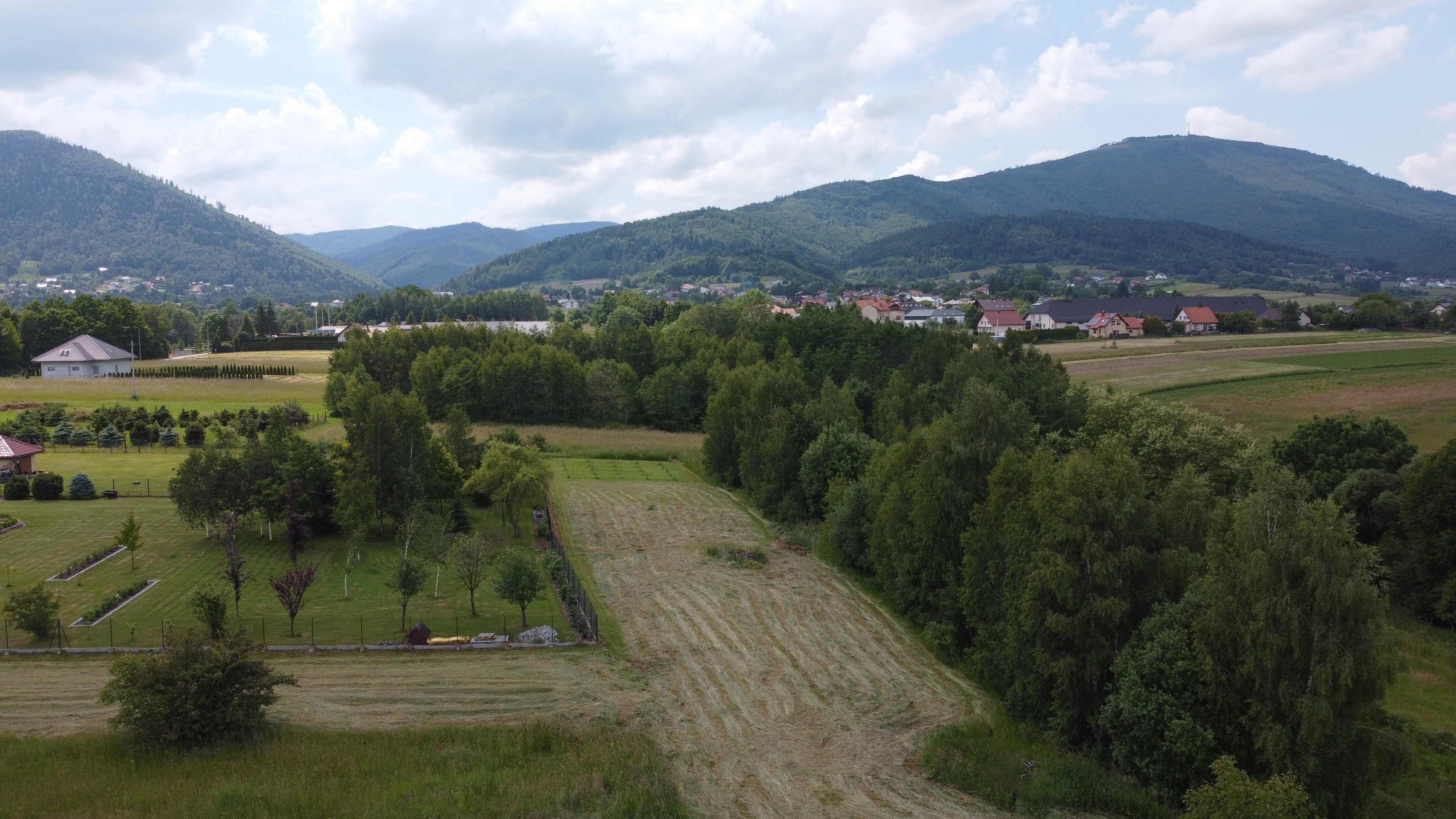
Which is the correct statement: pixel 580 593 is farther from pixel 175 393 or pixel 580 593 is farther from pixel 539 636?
pixel 175 393

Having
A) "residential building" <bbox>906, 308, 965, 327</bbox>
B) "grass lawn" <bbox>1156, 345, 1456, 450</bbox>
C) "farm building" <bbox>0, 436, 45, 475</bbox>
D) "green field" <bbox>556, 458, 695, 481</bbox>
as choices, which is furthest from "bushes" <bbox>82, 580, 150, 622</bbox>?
"residential building" <bbox>906, 308, 965, 327</bbox>

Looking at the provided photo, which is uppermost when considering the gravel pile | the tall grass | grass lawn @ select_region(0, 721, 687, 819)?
grass lawn @ select_region(0, 721, 687, 819)

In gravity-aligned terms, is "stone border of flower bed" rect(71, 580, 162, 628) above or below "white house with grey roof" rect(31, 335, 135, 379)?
below

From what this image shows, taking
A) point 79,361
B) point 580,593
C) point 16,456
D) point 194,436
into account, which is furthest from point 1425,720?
point 79,361

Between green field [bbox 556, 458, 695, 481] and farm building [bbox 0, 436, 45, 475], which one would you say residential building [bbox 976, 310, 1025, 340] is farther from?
farm building [bbox 0, 436, 45, 475]

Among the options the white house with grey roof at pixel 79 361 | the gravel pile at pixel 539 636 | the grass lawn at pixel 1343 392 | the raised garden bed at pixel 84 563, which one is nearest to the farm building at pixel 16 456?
the raised garden bed at pixel 84 563

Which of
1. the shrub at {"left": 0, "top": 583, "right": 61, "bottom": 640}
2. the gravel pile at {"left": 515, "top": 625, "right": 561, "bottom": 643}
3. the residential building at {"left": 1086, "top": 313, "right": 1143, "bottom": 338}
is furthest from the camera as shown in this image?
the residential building at {"left": 1086, "top": 313, "right": 1143, "bottom": 338}
